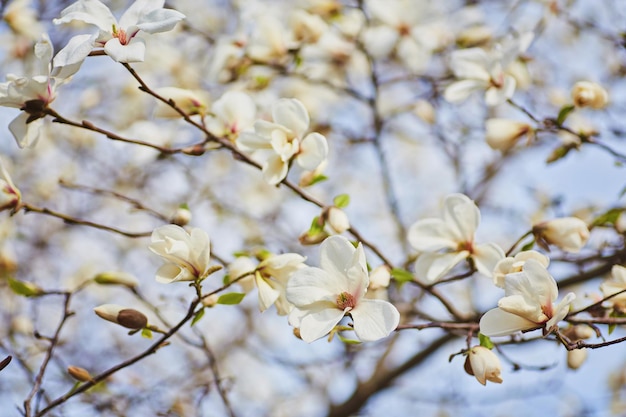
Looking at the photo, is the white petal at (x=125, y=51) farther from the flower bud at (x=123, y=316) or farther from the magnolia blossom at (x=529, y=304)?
the magnolia blossom at (x=529, y=304)

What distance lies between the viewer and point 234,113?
127 centimetres

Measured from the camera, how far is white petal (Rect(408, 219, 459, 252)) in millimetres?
1146

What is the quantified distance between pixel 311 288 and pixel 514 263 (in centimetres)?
33

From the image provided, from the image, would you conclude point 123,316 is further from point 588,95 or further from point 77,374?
point 588,95

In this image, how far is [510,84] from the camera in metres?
1.33

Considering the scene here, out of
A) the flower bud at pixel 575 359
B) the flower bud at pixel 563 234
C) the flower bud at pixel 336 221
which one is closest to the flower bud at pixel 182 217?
the flower bud at pixel 336 221

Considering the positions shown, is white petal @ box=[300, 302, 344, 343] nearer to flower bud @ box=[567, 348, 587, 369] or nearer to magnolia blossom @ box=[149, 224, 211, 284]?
magnolia blossom @ box=[149, 224, 211, 284]

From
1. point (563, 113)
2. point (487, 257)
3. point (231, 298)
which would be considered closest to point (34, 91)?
point (231, 298)

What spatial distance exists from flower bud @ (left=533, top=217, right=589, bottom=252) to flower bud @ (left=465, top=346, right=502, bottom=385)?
0.97ft

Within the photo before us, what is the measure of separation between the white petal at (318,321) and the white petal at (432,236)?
30 centimetres

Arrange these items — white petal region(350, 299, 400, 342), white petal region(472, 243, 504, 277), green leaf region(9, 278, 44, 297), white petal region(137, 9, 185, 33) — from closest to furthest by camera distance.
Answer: white petal region(350, 299, 400, 342), white petal region(137, 9, 185, 33), white petal region(472, 243, 504, 277), green leaf region(9, 278, 44, 297)

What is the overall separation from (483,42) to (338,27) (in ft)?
1.62

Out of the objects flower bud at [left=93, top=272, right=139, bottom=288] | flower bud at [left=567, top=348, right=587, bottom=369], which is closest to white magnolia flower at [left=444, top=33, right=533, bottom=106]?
flower bud at [left=567, top=348, right=587, bottom=369]

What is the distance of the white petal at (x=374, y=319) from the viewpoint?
851mm
